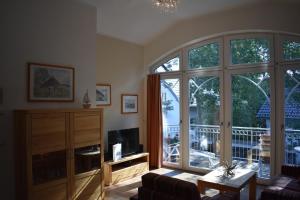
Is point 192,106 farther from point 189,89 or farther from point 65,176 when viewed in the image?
point 65,176

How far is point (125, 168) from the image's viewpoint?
196 inches

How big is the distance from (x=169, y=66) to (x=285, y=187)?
140 inches

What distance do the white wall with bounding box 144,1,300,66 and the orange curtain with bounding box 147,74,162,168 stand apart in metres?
0.56

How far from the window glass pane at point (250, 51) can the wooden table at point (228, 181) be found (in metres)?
2.10

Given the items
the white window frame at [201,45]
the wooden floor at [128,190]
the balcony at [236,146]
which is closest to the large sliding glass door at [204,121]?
the balcony at [236,146]

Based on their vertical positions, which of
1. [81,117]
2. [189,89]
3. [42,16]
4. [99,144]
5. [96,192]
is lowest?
[96,192]

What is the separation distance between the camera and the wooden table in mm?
3304

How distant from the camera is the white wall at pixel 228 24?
4.29 metres

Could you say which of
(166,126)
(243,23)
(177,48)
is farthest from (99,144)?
(243,23)

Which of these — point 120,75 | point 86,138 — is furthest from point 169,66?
point 86,138

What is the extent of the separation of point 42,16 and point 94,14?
0.94 meters

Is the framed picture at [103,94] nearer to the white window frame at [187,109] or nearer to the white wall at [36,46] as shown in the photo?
the white wall at [36,46]

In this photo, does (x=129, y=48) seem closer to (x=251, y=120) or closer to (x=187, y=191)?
(x=251, y=120)

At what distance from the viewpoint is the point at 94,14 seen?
4168mm
